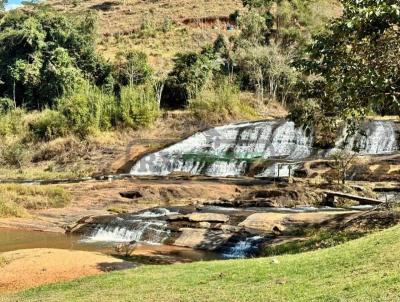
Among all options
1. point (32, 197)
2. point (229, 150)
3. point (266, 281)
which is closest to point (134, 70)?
point (229, 150)

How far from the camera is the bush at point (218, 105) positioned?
1721 inches

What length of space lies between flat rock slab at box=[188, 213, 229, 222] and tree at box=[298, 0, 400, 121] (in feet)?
21.0

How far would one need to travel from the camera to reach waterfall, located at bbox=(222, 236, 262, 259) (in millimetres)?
17266

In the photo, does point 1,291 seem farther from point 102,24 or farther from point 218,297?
point 102,24

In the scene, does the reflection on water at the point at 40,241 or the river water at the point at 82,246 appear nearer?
the river water at the point at 82,246

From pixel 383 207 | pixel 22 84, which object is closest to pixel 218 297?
pixel 383 207

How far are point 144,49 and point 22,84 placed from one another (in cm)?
1628

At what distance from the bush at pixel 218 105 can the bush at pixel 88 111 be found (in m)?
6.37

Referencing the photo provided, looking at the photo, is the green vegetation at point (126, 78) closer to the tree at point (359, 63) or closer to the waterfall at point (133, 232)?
the waterfall at point (133, 232)

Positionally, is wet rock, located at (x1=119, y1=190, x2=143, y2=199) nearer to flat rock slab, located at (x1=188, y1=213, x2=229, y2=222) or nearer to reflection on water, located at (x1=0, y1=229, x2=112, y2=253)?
reflection on water, located at (x1=0, y1=229, x2=112, y2=253)

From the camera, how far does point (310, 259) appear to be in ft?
33.3

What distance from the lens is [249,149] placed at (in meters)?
35.3

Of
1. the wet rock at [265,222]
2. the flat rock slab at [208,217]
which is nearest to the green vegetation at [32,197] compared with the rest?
the flat rock slab at [208,217]

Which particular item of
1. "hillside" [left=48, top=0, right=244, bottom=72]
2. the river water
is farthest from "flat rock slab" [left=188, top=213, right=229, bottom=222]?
"hillside" [left=48, top=0, right=244, bottom=72]
